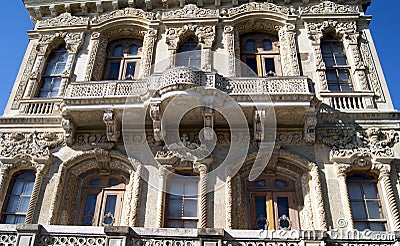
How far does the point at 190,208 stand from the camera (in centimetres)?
1270

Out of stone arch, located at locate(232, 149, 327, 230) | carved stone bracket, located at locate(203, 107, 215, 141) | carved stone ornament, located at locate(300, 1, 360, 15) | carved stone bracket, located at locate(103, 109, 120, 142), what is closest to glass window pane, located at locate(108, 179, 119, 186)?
carved stone bracket, located at locate(103, 109, 120, 142)

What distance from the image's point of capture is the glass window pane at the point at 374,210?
12.2 m

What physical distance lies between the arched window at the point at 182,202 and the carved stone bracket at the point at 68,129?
133 inches

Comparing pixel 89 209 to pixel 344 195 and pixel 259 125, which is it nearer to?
pixel 259 125

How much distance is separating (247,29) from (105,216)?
339 inches

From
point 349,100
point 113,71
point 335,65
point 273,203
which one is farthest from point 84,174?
point 335,65

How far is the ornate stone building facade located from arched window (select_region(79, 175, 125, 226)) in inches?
1.3

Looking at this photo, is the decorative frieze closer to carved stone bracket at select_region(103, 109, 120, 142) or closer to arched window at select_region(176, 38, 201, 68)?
arched window at select_region(176, 38, 201, 68)

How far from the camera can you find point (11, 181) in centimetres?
1370

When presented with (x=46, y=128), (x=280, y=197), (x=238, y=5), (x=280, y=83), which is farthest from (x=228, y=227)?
(x=238, y=5)

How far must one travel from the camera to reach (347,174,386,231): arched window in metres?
12.1

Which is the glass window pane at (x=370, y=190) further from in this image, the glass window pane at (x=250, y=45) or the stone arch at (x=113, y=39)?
the stone arch at (x=113, y=39)

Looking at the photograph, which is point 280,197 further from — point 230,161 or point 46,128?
point 46,128

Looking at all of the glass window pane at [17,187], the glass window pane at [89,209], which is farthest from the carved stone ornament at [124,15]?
the glass window pane at [89,209]
